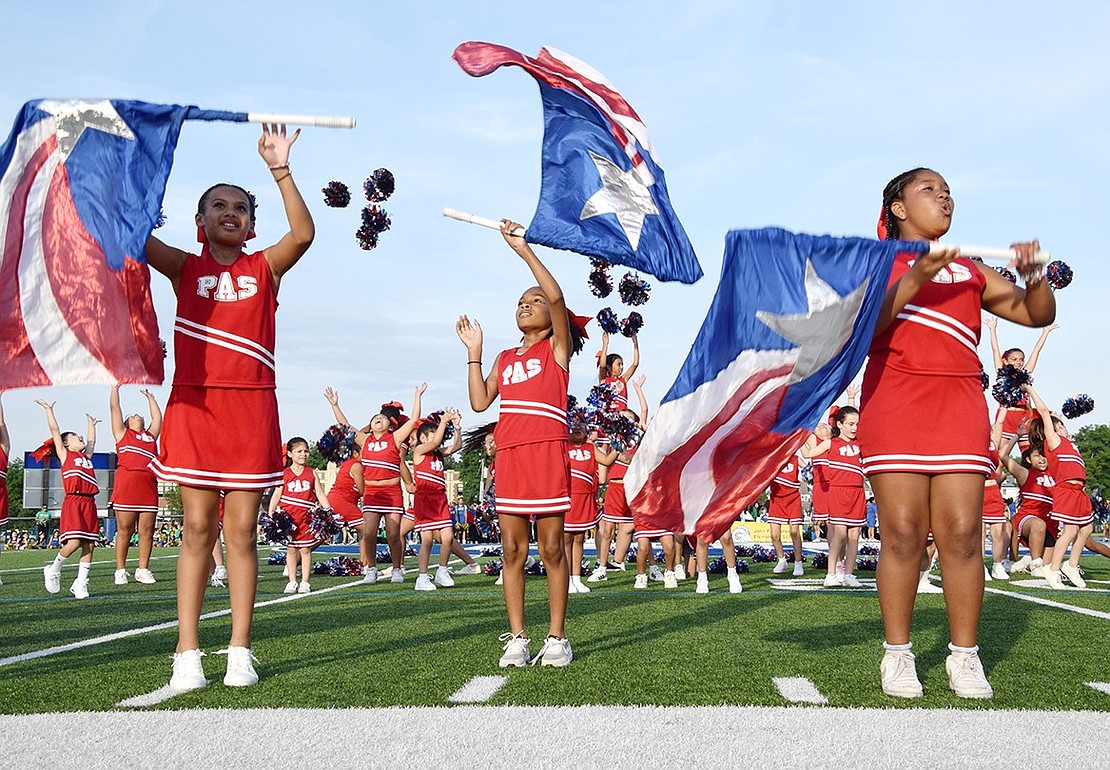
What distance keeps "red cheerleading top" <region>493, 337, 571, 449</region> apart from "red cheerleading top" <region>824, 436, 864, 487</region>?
22.8 feet

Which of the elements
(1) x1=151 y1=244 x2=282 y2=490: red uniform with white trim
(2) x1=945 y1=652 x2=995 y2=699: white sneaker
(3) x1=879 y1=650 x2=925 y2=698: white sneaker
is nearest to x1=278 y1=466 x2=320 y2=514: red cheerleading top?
(1) x1=151 y1=244 x2=282 y2=490: red uniform with white trim

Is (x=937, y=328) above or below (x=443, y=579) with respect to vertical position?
above

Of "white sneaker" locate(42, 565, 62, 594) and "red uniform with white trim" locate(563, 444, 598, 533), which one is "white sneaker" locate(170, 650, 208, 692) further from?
"white sneaker" locate(42, 565, 62, 594)

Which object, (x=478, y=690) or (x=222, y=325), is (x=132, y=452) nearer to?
(x=222, y=325)

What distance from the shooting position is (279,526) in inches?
486

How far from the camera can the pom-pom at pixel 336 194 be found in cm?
1279

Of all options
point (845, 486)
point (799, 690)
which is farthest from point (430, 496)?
point (799, 690)

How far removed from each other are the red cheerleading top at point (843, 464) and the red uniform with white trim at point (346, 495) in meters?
6.29

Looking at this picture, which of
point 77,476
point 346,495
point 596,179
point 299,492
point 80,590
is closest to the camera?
point 596,179

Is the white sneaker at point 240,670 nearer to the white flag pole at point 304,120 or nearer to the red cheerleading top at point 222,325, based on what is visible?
the red cheerleading top at point 222,325

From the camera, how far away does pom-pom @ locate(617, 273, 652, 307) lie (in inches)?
619

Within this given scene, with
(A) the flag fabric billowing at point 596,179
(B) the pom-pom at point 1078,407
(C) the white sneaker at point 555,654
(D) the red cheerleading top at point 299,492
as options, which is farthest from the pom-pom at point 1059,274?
(C) the white sneaker at point 555,654

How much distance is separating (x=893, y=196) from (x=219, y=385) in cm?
318

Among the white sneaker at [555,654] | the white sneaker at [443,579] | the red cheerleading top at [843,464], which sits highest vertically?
the red cheerleading top at [843,464]
